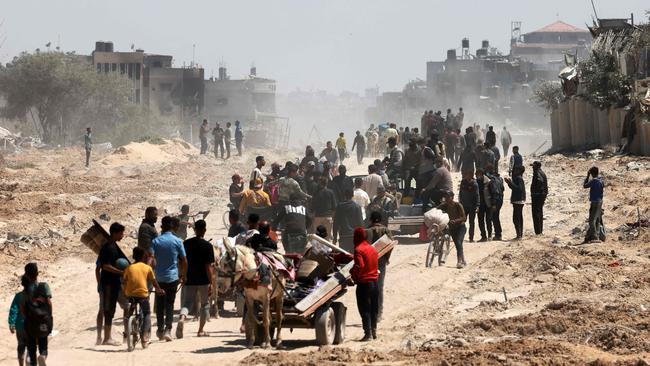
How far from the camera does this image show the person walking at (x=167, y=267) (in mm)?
15453

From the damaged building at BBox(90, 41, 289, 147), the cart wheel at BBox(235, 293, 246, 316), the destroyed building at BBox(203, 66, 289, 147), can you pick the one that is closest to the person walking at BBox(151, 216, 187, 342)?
the cart wheel at BBox(235, 293, 246, 316)

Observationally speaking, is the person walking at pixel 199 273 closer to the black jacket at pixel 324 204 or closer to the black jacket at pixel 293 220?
the black jacket at pixel 293 220

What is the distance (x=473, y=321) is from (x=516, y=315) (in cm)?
75

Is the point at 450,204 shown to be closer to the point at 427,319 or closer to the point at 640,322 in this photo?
the point at 427,319

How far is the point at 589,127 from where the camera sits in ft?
145

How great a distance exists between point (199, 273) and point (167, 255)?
60cm

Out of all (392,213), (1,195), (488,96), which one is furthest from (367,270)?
(488,96)

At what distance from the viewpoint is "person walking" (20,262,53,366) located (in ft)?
43.8

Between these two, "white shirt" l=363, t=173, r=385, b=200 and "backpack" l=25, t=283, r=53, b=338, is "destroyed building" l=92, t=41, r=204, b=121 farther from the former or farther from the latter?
"backpack" l=25, t=283, r=53, b=338

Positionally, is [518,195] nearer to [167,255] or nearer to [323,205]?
[323,205]

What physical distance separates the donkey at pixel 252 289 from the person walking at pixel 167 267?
1040mm

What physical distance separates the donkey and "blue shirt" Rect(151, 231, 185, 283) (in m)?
1.05

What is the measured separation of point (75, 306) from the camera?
20.3 m

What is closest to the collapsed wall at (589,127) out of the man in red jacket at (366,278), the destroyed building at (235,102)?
the man in red jacket at (366,278)
